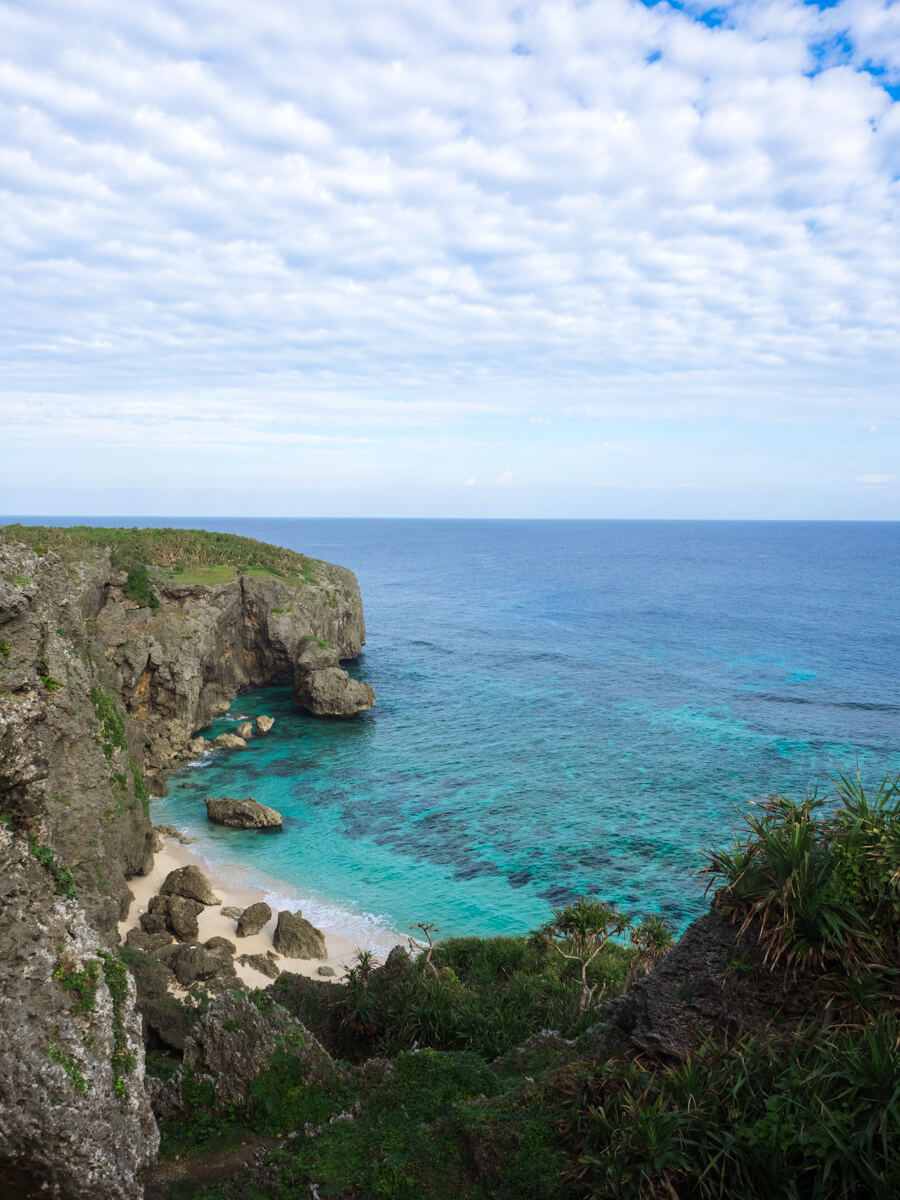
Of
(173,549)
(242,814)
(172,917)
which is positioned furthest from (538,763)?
(173,549)

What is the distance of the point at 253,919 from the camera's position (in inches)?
1211

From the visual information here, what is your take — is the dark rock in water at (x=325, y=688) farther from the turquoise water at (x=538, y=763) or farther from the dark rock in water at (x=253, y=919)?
the dark rock in water at (x=253, y=919)

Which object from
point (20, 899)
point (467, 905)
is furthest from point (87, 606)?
point (20, 899)

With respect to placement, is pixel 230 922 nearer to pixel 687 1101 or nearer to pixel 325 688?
pixel 687 1101

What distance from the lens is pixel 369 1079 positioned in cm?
1498

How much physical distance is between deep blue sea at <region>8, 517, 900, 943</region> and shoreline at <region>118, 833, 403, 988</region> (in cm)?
110

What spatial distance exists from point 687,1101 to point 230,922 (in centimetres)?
2620

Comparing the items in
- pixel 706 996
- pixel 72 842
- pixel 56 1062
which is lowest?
pixel 72 842

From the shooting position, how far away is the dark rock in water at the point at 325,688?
194ft

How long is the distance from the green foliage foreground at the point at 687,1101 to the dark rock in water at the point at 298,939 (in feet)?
46.8

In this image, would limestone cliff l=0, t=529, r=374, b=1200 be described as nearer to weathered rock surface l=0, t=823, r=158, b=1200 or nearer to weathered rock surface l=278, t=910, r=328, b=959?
weathered rock surface l=0, t=823, r=158, b=1200

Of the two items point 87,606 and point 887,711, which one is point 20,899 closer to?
point 87,606

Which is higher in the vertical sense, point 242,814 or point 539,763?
point 539,763

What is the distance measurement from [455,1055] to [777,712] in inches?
2058
